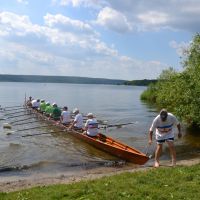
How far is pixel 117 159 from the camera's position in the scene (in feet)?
62.8

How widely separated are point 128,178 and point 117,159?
762cm

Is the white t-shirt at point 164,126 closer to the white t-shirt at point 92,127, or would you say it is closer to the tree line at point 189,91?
the white t-shirt at point 92,127

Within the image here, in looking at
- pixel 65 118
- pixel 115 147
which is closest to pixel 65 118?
pixel 65 118

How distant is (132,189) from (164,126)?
4.64m

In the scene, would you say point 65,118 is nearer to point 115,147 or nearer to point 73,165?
point 115,147

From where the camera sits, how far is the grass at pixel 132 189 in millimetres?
9531

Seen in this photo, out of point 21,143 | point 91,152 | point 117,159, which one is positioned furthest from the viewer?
point 21,143

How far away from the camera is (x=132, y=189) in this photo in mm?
10055

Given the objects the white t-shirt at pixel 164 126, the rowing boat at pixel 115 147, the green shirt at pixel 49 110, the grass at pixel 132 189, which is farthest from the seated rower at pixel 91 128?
the green shirt at pixel 49 110

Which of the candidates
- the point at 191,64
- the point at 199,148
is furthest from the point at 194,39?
the point at 199,148

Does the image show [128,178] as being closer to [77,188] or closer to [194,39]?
[77,188]

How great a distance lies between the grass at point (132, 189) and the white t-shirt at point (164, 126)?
9.04ft

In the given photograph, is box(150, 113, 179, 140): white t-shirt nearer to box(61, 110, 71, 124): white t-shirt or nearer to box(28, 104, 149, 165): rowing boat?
box(28, 104, 149, 165): rowing boat

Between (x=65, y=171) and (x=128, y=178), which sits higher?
(x=128, y=178)
